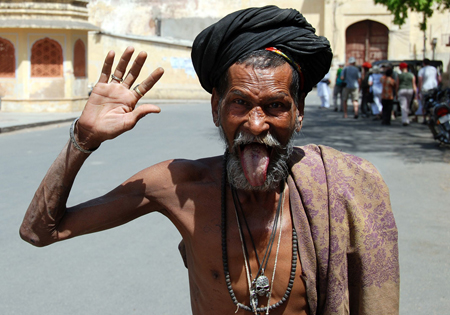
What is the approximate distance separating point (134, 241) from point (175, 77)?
21.3 metres

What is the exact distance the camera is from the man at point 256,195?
2.02 meters

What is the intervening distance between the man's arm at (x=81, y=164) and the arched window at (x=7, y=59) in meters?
17.8

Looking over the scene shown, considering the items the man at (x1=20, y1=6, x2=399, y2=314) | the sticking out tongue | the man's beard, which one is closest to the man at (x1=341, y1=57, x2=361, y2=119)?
the man at (x1=20, y1=6, x2=399, y2=314)

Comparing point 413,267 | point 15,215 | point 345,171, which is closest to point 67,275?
point 15,215

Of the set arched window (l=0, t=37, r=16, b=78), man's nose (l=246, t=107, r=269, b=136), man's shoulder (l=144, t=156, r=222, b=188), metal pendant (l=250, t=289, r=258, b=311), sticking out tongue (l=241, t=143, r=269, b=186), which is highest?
arched window (l=0, t=37, r=16, b=78)

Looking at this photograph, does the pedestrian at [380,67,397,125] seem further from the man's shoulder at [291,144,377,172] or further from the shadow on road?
the man's shoulder at [291,144,377,172]

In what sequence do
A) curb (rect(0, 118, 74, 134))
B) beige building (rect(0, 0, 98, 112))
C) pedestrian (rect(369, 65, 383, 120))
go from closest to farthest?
curb (rect(0, 118, 74, 134)) → pedestrian (rect(369, 65, 383, 120)) → beige building (rect(0, 0, 98, 112))

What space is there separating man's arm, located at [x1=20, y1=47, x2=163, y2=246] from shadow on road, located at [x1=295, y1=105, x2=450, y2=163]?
720 cm

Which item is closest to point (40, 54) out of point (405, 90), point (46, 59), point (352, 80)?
point (46, 59)

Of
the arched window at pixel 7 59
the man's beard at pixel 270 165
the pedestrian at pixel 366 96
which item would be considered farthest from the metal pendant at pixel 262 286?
the arched window at pixel 7 59

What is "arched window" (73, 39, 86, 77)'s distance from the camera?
758 inches

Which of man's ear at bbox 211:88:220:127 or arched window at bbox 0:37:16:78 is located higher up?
arched window at bbox 0:37:16:78

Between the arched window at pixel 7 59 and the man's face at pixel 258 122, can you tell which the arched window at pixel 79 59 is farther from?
the man's face at pixel 258 122

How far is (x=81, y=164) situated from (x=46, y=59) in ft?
58.6
